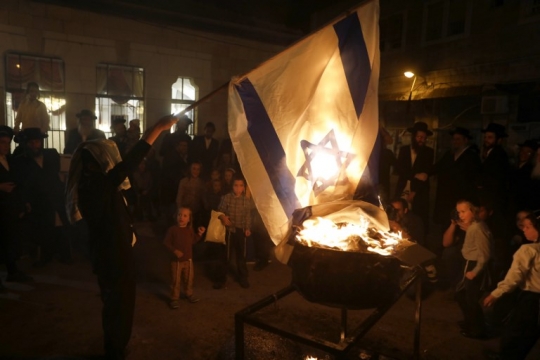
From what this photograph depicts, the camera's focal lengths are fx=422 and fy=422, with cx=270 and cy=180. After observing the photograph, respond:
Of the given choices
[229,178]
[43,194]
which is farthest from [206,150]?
[43,194]

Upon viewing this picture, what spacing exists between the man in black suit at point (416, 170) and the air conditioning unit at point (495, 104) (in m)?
6.87

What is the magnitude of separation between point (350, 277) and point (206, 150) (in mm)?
A: 7288

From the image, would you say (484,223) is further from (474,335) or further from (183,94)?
(183,94)

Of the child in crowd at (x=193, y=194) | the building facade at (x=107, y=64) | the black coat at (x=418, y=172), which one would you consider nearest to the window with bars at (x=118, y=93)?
the building facade at (x=107, y=64)

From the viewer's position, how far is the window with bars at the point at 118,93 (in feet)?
34.9

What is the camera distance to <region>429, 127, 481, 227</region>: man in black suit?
21.2ft

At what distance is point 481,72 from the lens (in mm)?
13125

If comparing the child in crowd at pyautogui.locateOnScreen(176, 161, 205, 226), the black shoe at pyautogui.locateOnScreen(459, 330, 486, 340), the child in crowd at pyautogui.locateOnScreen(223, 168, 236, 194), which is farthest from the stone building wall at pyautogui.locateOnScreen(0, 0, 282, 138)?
the black shoe at pyautogui.locateOnScreen(459, 330, 486, 340)

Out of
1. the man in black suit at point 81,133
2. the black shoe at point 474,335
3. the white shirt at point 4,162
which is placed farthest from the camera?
the man in black suit at point 81,133

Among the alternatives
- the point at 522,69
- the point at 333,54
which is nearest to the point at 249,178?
the point at 333,54

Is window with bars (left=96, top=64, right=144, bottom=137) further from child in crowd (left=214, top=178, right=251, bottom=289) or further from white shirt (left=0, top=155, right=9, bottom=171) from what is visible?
child in crowd (left=214, top=178, right=251, bottom=289)

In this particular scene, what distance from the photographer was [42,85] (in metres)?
9.90

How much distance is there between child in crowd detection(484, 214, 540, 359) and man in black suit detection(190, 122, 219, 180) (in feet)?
21.4

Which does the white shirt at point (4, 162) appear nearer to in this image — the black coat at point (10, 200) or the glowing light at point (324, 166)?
the black coat at point (10, 200)
